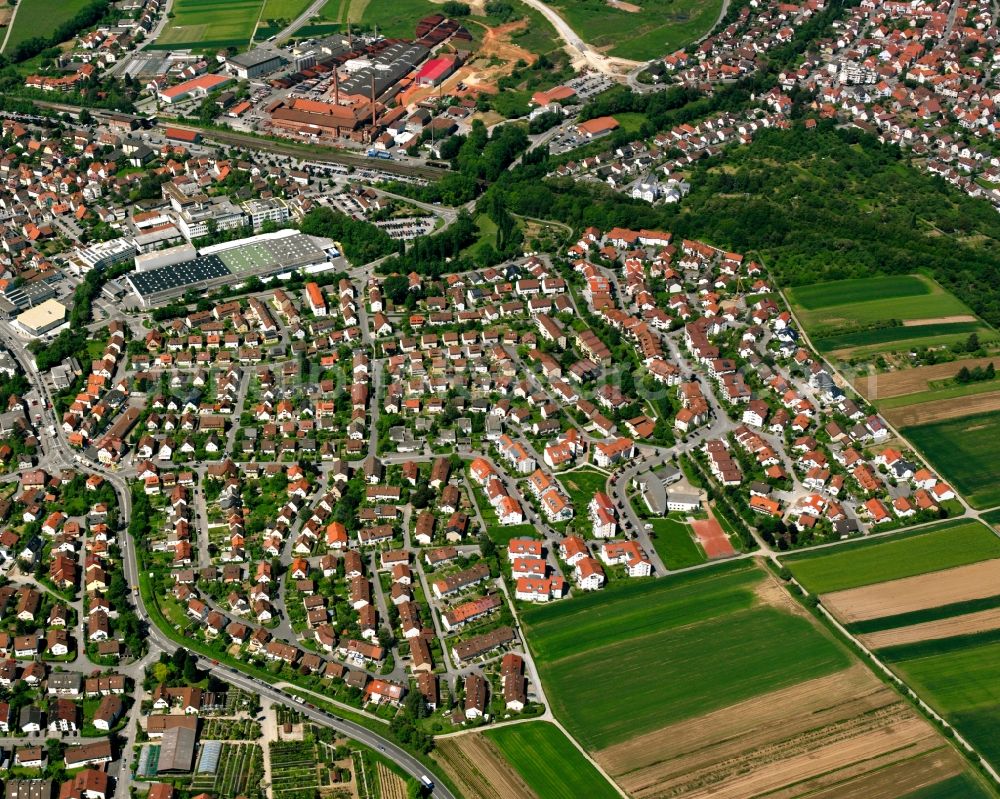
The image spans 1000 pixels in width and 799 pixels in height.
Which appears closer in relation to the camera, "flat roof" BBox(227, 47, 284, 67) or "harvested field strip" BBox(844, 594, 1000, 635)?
"harvested field strip" BBox(844, 594, 1000, 635)

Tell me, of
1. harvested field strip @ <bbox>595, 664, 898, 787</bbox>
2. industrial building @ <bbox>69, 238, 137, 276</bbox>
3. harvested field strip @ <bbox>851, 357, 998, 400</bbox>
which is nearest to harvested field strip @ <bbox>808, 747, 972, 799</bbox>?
harvested field strip @ <bbox>595, 664, 898, 787</bbox>

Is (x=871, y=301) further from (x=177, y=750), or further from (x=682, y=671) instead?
(x=177, y=750)

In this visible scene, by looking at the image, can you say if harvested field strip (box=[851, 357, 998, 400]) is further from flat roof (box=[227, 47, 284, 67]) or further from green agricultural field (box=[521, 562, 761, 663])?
flat roof (box=[227, 47, 284, 67])

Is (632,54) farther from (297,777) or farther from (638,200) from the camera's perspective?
(297,777)

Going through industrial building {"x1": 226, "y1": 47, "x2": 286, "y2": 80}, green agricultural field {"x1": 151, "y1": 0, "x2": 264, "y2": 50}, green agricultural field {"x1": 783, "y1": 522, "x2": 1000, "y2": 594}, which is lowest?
green agricultural field {"x1": 783, "y1": 522, "x2": 1000, "y2": 594}

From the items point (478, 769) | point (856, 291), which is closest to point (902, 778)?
point (478, 769)

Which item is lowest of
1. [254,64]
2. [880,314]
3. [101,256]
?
[880,314]

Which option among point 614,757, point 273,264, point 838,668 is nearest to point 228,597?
point 614,757
